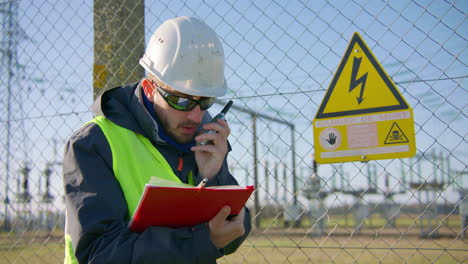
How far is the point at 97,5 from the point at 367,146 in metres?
2.22

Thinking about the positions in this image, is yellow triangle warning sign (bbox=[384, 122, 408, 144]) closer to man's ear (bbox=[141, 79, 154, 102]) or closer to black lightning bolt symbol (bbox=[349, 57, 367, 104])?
black lightning bolt symbol (bbox=[349, 57, 367, 104])

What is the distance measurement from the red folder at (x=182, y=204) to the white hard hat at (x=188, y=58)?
1.86ft

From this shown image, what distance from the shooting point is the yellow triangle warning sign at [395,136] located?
238 cm

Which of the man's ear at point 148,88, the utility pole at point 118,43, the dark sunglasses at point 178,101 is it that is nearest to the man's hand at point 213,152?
the dark sunglasses at point 178,101

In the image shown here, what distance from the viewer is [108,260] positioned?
1.58 m

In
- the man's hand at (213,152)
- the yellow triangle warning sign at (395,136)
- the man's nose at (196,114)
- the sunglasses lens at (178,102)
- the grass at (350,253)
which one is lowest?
the grass at (350,253)

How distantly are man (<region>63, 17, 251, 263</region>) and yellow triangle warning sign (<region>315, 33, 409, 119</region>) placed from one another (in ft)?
2.16

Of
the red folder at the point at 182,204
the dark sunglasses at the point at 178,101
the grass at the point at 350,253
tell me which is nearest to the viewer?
the red folder at the point at 182,204

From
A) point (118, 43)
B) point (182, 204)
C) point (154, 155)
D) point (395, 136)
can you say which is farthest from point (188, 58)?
point (118, 43)

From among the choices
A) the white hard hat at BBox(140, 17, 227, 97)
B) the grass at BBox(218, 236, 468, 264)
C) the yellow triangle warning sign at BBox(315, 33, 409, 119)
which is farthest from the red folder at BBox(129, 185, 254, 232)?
the grass at BBox(218, 236, 468, 264)

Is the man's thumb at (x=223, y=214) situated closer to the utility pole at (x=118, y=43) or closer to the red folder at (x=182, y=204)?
the red folder at (x=182, y=204)

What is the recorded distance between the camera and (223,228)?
5.84 feet

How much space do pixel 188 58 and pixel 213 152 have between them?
1.50 feet

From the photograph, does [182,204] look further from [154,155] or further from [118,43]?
[118,43]
